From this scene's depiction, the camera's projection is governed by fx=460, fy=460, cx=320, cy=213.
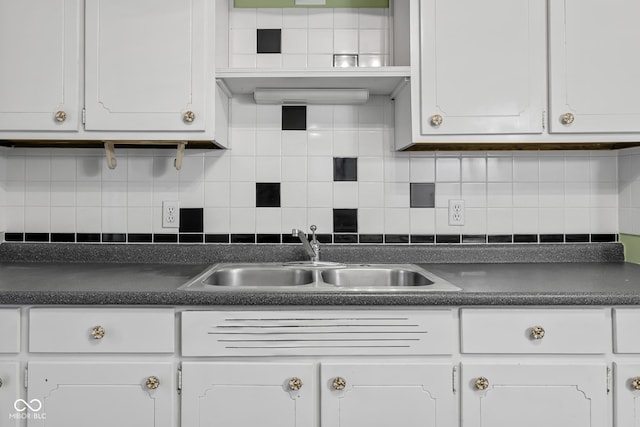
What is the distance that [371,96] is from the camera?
2.00m

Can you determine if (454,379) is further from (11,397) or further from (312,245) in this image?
(11,397)

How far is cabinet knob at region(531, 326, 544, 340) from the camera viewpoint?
52.9 inches

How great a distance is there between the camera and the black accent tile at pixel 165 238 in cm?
200

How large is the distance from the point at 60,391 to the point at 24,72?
1117 millimetres

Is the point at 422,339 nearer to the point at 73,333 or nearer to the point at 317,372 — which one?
the point at 317,372

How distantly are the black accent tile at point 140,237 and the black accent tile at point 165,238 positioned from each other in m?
0.02

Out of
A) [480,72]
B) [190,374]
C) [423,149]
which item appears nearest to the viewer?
[190,374]

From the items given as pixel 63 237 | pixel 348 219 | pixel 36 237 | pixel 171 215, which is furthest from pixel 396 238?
pixel 36 237

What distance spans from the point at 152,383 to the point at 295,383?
1.37 ft

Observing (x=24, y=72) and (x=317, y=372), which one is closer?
(x=317, y=372)

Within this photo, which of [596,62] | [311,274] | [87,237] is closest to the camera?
[596,62]

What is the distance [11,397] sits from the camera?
53.8 inches

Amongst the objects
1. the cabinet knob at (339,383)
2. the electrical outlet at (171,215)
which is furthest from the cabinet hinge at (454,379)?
the electrical outlet at (171,215)

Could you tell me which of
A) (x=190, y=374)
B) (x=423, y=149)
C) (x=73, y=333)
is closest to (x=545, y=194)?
(x=423, y=149)
